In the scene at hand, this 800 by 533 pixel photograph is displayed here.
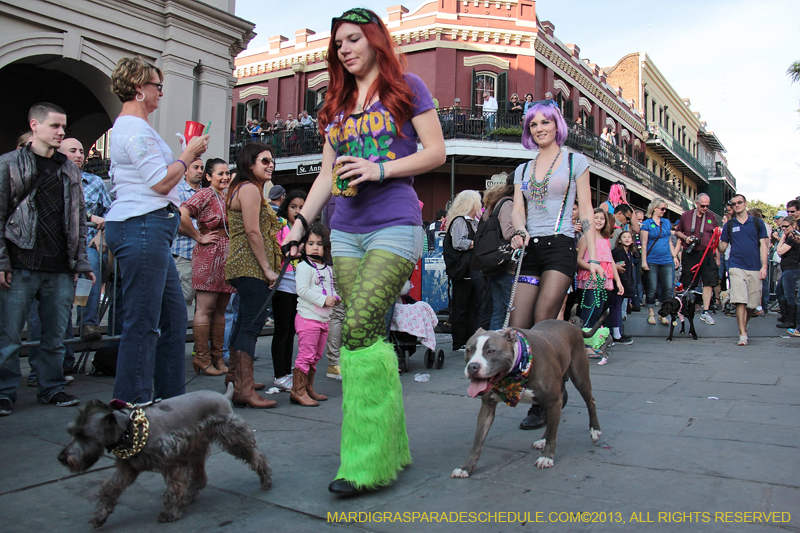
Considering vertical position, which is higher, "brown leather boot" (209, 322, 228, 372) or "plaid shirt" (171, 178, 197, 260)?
"plaid shirt" (171, 178, 197, 260)

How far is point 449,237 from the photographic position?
7500 millimetres

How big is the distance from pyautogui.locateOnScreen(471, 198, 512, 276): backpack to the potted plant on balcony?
1717 centimetres

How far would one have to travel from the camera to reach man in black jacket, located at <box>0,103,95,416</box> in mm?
4094

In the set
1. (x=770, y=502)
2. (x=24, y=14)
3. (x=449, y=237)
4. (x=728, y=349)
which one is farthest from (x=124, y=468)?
(x=24, y=14)

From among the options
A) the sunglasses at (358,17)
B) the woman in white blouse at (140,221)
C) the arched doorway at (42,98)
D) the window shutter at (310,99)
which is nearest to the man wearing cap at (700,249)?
the sunglasses at (358,17)

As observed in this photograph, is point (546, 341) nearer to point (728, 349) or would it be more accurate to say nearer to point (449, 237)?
point (449, 237)

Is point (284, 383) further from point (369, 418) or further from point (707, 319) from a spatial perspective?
point (707, 319)

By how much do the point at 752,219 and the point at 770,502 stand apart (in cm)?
745

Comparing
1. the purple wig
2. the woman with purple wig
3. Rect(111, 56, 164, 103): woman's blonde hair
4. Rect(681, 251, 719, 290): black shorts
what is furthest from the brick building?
Rect(111, 56, 164, 103): woman's blonde hair

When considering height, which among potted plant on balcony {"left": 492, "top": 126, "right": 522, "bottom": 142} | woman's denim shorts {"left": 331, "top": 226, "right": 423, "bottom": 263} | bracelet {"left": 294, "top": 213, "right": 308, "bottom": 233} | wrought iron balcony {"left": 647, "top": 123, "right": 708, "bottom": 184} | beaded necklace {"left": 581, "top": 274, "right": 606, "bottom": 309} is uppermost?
wrought iron balcony {"left": 647, "top": 123, "right": 708, "bottom": 184}

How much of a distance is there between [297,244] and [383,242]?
1.55ft

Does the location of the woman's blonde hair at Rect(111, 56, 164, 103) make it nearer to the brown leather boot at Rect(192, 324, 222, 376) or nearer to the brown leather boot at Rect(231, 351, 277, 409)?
the brown leather boot at Rect(231, 351, 277, 409)

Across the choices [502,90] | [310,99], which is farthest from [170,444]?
[310,99]

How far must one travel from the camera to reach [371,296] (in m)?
2.61
